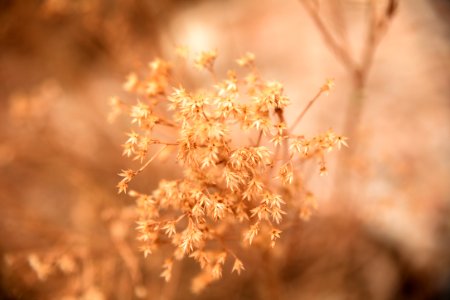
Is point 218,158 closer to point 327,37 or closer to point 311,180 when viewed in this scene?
point 327,37

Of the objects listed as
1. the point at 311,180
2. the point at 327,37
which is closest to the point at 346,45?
the point at 327,37

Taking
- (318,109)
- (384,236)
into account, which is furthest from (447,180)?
(318,109)

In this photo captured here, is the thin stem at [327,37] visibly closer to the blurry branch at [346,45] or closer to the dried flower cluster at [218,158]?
the blurry branch at [346,45]

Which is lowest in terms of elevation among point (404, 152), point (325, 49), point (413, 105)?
point (404, 152)

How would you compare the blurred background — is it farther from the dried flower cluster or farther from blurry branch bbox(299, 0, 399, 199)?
the dried flower cluster

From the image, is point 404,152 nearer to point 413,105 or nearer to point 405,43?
point 413,105

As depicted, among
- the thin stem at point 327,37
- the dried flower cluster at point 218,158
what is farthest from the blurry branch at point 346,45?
the dried flower cluster at point 218,158

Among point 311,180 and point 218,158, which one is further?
point 311,180

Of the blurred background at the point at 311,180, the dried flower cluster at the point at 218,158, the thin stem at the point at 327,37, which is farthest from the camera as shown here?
the blurred background at the point at 311,180

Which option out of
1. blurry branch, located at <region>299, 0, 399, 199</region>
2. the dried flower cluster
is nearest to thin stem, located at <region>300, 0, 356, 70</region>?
blurry branch, located at <region>299, 0, 399, 199</region>
